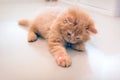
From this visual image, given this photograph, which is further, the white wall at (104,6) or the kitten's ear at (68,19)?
the white wall at (104,6)

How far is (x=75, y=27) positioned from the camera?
0.99 metres

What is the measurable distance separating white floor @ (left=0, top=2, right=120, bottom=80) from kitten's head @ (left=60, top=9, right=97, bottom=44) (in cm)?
9

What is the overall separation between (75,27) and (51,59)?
0.21 metres

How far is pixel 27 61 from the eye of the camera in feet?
3.12

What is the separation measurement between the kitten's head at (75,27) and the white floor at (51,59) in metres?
0.09

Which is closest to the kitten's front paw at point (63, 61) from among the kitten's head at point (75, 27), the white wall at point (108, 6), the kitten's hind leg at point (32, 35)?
the kitten's head at point (75, 27)

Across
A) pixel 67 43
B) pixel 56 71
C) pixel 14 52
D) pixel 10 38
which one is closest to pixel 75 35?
pixel 67 43

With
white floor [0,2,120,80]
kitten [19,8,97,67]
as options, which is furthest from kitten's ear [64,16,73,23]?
white floor [0,2,120,80]

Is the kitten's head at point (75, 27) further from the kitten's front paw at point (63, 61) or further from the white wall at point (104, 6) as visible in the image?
the white wall at point (104, 6)

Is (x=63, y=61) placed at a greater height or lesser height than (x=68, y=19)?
lesser

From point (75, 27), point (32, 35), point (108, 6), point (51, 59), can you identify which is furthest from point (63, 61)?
point (108, 6)

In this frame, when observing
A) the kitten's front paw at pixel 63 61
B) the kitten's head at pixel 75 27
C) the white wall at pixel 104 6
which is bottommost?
the white wall at pixel 104 6

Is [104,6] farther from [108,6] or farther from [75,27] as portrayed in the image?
[75,27]

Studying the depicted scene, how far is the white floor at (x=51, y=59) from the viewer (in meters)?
0.83
